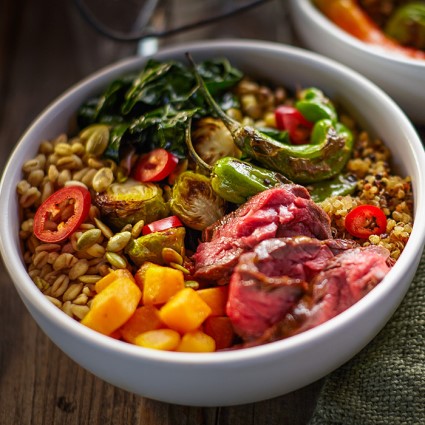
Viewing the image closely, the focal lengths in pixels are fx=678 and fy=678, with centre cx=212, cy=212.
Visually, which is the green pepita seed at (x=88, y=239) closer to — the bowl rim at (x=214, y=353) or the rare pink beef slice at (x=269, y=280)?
the bowl rim at (x=214, y=353)

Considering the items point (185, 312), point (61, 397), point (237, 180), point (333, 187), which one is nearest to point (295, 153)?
point (333, 187)

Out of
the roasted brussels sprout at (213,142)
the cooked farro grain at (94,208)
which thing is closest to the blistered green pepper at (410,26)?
the cooked farro grain at (94,208)

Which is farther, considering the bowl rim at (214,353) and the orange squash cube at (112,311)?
the orange squash cube at (112,311)

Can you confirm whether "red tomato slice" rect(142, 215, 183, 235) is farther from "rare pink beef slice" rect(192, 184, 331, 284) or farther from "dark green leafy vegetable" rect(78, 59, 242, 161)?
"dark green leafy vegetable" rect(78, 59, 242, 161)

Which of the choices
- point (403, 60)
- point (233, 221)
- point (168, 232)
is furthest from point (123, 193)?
point (403, 60)

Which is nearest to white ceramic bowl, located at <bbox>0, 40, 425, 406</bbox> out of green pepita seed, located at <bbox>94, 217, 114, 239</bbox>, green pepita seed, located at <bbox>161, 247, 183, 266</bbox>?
green pepita seed, located at <bbox>94, 217, 114, 239</bbox>

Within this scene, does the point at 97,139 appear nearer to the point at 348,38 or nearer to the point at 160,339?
the point at 160,339
